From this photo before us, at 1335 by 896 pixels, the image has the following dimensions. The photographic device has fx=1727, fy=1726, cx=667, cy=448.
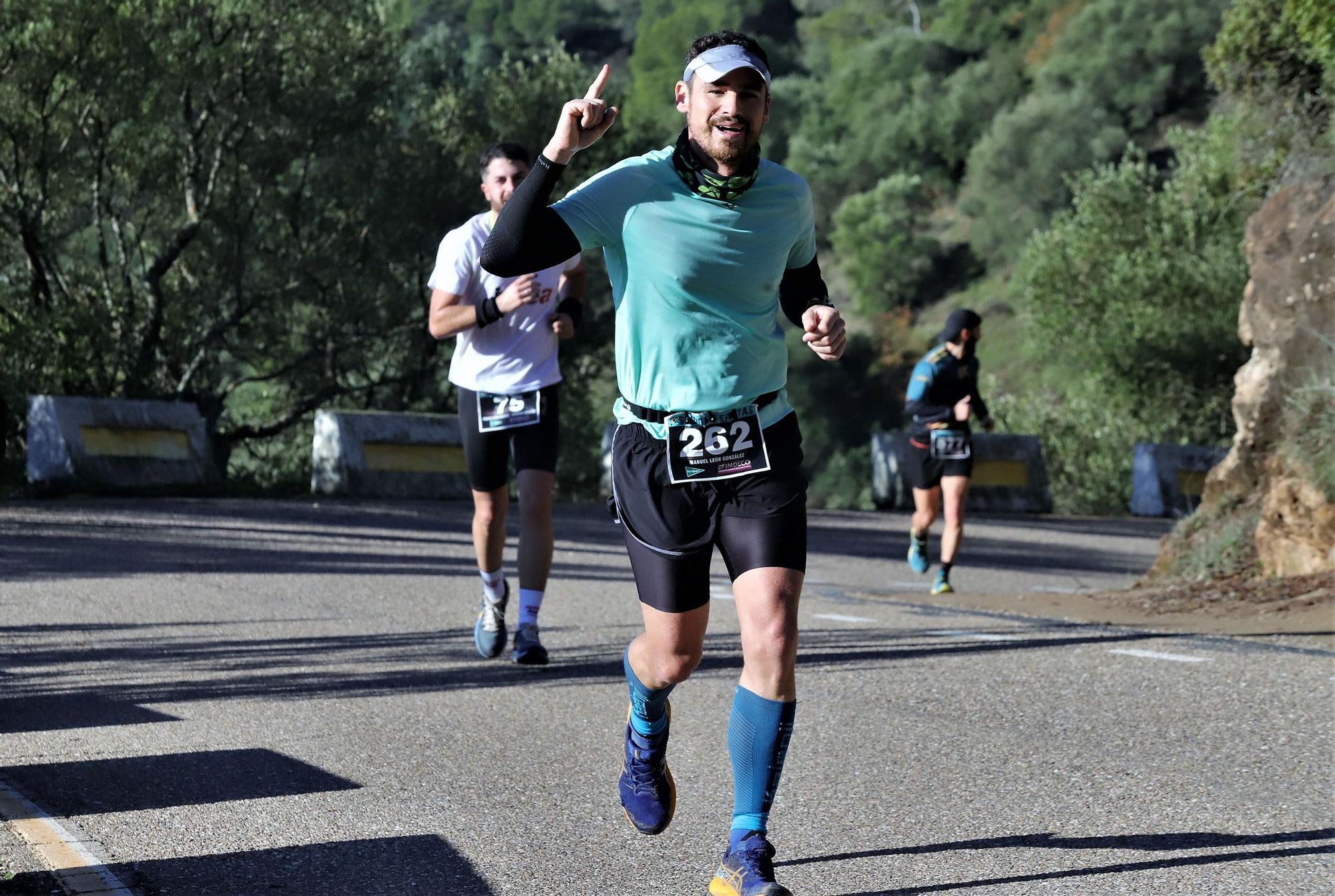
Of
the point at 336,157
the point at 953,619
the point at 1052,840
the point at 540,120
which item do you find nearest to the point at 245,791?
the point at 1052,840

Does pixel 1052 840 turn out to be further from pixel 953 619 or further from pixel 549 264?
pixel 953 619

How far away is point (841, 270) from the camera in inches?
4171

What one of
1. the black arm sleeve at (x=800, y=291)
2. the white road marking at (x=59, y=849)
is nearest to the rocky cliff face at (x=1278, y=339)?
the black arm sleeve at (x=800, y=291)

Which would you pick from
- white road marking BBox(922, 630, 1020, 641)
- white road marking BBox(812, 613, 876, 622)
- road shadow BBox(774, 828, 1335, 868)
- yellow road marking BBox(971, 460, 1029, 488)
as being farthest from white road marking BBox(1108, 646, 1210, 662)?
yellow road marking BBox(971, 460, 1029, 488)

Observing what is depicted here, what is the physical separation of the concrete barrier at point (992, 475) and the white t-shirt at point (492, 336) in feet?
56.2

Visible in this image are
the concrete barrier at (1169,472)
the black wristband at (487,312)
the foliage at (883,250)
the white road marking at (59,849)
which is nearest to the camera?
the white road marking at (59,849)

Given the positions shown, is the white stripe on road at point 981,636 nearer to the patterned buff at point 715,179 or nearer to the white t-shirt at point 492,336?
the white t-shirt at point 492,336

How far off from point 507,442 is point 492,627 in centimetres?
87

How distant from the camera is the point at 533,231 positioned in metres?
4.23

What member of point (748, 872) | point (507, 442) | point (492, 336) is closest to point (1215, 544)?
point (507, 442)

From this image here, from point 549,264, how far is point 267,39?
2219cm

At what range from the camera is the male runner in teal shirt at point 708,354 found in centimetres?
417

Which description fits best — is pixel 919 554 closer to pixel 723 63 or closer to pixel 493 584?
pixel 493 584

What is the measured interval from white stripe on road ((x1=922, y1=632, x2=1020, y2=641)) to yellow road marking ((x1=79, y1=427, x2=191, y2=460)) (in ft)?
36.4
